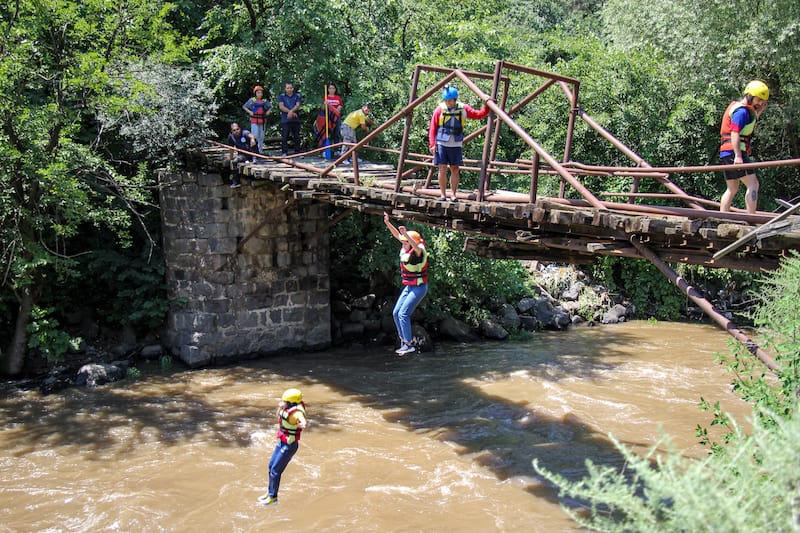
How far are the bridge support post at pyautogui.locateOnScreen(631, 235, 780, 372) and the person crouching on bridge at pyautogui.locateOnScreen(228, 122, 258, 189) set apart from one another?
24.9 ft

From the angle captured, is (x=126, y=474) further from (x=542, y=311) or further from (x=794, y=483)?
(x=542, y=311)

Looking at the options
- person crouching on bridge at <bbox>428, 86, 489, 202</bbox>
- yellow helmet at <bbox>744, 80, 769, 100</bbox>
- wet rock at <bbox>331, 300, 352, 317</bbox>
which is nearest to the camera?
yellow helmet at <bbox>744, 80, 769, 100</bbox>

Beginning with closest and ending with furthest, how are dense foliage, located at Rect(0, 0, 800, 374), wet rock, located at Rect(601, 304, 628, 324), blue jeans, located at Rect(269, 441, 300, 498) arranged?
blue jeans, located at Rect(269, 441, 300, 498)
dense foliage, located at Rect(0, 0, 800, 374)
wet rock, located at Rect(601, 304, 628, 324)

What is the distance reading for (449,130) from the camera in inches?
330

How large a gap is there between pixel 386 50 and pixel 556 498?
10666 millimetres

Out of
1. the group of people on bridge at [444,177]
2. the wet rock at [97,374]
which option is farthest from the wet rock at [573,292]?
the wet rock at [97,374]

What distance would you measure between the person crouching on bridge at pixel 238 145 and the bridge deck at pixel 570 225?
5.93 ft

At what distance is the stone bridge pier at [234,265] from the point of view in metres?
13.0

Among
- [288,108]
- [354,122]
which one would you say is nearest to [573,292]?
[354,122]

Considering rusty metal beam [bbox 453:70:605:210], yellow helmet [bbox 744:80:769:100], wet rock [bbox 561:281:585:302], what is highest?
yellow helmet [bbox 744:80:769:100]

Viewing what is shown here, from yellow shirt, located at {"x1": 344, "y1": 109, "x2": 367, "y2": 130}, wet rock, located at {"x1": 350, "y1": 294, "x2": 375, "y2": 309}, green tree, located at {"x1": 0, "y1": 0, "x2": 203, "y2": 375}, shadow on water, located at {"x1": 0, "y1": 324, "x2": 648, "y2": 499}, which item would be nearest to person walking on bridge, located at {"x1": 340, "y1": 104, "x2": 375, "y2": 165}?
yellow shirt, located at {"x1": 344, "y1": 109, "x2": 367, "y2": 130}

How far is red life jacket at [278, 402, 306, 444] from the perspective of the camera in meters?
7.32

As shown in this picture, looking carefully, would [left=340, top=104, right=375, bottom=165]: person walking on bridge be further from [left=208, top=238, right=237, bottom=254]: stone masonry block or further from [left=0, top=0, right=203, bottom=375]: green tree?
[left=0, top=0, right=203, bottom=375]: green tree

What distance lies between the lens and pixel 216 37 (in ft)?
50.1
